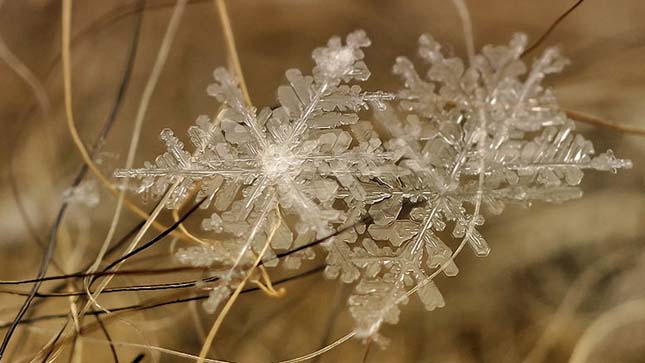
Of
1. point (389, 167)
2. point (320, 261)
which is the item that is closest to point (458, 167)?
point (389, 167)

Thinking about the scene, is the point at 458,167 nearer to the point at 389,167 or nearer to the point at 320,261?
the point at 389,167

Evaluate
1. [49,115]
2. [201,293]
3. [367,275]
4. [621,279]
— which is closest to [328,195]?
[367,275]

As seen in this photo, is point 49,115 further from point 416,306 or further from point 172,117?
point 416,306
